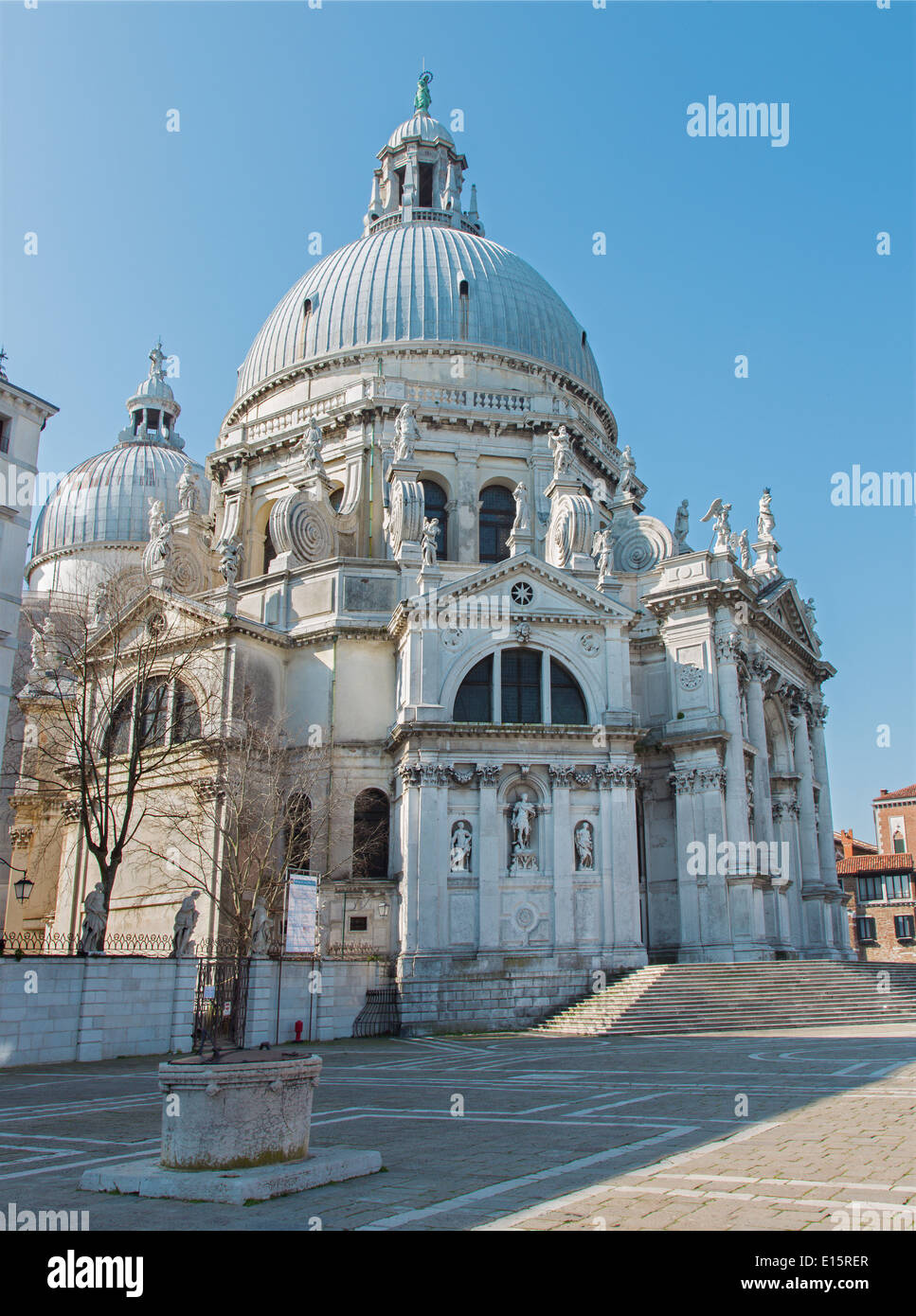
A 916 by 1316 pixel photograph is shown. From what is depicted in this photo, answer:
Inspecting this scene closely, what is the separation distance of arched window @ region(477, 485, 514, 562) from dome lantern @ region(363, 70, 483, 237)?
61.9ft

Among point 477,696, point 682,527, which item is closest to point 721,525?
point 682,527

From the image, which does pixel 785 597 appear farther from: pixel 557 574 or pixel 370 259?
pixel 370 259

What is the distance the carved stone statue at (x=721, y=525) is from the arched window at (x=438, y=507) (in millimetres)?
10450

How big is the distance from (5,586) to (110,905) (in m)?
13.5

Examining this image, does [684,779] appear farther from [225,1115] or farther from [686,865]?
[225,1115]

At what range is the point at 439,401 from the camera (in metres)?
47.3

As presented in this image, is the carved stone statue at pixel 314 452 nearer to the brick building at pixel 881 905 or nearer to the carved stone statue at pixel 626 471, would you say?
the carved stone statue at pixel 626 471

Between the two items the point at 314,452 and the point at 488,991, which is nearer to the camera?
the point at 488,991

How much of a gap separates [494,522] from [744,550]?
432 inches

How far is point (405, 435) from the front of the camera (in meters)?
42.7

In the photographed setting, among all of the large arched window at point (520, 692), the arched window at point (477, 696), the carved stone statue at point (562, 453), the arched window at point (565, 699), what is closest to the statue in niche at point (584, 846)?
the large arched window at point (520, 692)

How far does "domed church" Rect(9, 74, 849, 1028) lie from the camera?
3538cm

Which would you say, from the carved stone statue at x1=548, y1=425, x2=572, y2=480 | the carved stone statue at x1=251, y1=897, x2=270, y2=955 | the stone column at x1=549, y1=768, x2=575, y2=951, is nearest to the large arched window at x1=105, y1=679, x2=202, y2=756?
the carved stone statue at x1=251, y1=897, x2=270, y2=955

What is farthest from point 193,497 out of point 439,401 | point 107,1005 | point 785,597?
point 107,1005
